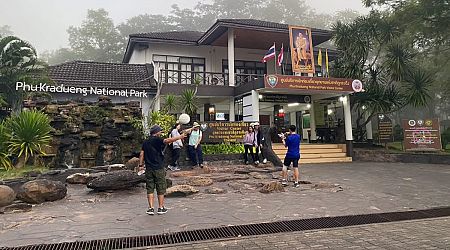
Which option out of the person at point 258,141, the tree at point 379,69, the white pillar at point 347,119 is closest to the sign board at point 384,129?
the tree at point 379,69

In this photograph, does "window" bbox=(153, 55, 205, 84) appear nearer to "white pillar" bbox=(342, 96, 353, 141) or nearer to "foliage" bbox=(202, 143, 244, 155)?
"foliage" bbox=(202, 143, 244, 155)

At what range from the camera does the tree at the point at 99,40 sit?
122 feet

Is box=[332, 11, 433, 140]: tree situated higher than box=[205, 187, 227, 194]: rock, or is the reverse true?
box=[332, 11, 433, 140]: tree

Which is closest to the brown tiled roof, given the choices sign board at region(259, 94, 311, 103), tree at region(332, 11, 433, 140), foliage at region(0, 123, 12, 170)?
sign board at region(259, 94, 311, 103)

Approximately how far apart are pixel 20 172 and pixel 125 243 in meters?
6.18

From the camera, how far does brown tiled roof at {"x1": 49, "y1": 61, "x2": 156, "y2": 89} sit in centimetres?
1578

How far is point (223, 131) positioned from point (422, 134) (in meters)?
9.27

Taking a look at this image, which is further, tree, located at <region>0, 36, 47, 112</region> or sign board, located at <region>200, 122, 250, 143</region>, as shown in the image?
sign board, located at <region>200, 122, 250, 143</region>

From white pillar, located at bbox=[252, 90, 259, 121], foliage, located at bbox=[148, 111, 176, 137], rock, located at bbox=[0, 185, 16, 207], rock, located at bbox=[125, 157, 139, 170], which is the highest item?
white pillar, located at bbox=[252, 90, 259, 121]

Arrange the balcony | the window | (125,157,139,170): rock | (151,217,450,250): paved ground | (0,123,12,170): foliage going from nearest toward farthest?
(151,217,450,250): paved ground < (0,123,12,170): foliage < (125,157,139,170): rock < the balcony < the window

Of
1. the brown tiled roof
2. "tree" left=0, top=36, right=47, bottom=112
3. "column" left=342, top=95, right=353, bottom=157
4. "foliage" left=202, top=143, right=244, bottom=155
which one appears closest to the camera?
"foliage" left=202, top=143, right=244, bottom=155

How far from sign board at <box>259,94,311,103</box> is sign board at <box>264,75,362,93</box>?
8.19 feet

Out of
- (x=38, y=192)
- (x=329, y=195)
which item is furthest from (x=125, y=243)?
(x=329, y=195)

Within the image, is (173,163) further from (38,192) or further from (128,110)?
(38,192)
